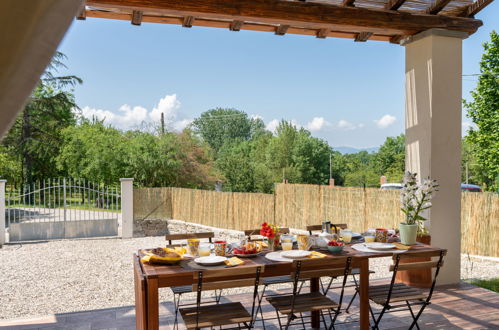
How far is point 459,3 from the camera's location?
5.08 meters

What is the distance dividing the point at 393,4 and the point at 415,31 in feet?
1.74

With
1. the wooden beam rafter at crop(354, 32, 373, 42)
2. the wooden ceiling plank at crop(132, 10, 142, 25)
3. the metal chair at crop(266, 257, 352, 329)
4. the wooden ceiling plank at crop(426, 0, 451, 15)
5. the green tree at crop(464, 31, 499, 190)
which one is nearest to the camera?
the metal chair at crop(266, 257, 352, 329)

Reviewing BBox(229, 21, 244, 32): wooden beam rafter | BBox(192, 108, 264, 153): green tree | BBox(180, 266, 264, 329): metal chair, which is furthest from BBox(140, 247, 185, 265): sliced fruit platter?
BBox(192, 108, 264, 153): green tree

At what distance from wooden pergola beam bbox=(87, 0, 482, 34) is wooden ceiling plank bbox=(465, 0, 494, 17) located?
8cm

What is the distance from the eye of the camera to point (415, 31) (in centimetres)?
514

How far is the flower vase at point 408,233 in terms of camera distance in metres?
3.89

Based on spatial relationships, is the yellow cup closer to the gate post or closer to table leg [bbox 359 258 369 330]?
table leg [bbox 359 258 369 330]

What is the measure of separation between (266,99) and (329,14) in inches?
2184

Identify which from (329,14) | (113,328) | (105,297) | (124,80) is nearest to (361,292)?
(113,328)

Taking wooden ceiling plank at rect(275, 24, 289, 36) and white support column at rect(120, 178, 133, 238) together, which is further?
white support column at rect(120, 178, 133, 238)

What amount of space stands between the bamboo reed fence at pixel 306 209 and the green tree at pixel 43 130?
897cm

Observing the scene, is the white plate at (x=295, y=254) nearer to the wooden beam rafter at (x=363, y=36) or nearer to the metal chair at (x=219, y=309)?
the metal chair at (x=219, y=309)

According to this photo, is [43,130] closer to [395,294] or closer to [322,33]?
[322,33]

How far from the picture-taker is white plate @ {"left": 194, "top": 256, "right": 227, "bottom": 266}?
3141mm
